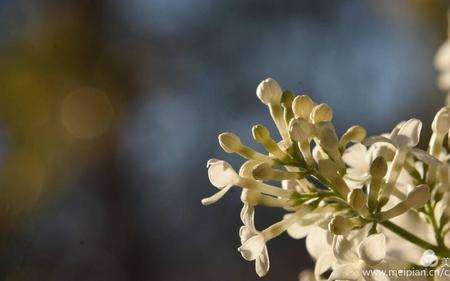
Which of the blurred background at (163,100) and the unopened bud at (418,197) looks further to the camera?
the blurred background at (163,100)

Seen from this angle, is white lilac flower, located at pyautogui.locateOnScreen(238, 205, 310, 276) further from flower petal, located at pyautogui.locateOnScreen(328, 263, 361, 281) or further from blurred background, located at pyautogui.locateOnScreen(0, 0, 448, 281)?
blurred background, located at pyautogui.locateOnScreen(0, 0, 448, 281)

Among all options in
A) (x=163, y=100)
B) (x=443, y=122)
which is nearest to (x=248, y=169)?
(x=443, y=122)

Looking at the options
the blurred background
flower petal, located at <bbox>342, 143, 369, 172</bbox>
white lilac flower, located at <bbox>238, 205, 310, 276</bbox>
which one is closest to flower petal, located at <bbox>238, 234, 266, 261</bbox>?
white lilac flower, located at <bbox>238, 205, 310, 276</bbox>

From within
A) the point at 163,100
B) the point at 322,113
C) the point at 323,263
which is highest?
the point at 322,113

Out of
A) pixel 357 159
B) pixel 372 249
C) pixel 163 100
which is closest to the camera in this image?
pixel 372 249

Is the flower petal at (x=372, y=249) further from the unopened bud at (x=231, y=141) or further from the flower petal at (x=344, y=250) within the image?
the unopened bud at (x=231, y=141)

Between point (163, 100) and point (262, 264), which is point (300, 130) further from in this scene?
point (163, 100)

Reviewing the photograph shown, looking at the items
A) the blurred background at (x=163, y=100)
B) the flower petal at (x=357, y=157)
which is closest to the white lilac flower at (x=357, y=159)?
the flower petal at (x=357, y=157)
